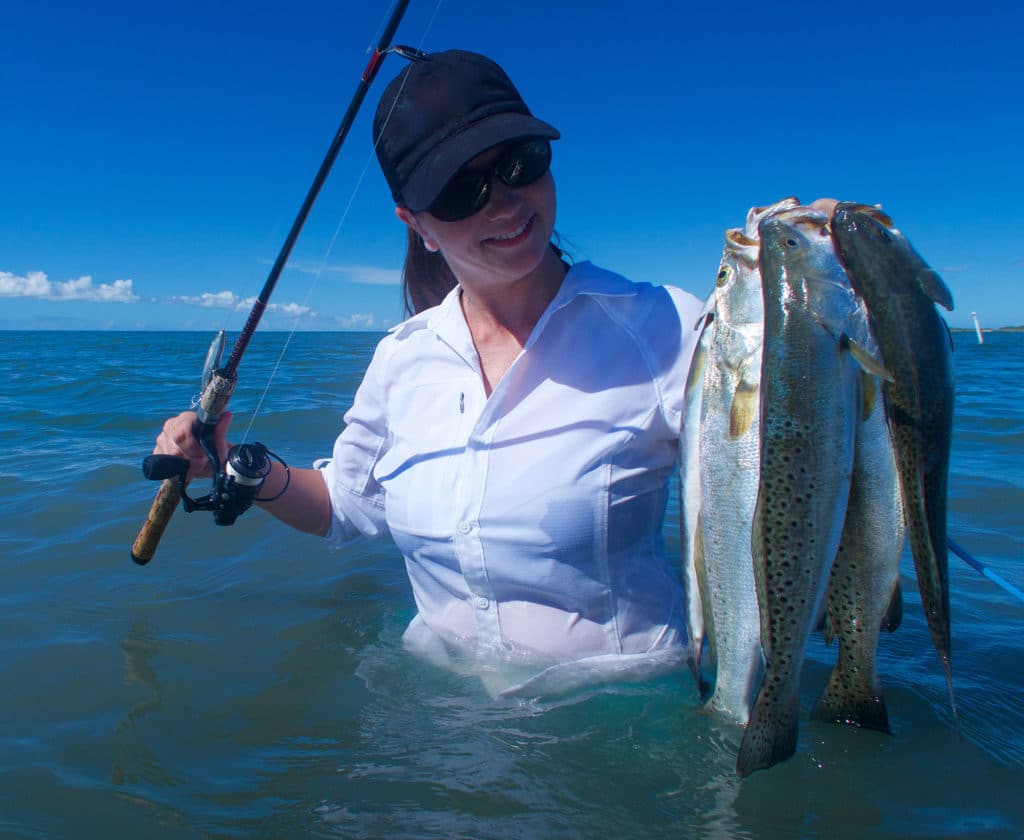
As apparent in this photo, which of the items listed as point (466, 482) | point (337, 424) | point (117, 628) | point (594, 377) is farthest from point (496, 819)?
point (337, 424)

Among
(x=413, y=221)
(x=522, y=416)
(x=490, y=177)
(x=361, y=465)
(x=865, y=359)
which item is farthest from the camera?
(x=361, y=465)

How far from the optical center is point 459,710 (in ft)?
9.52

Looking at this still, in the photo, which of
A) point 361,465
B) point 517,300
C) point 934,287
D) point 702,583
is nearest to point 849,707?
point 702,583

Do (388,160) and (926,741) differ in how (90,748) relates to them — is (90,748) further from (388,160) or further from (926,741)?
(926,741)

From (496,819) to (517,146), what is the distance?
7.13ft

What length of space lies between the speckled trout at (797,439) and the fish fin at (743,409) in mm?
60

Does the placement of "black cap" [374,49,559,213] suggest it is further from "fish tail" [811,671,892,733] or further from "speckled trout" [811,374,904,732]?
"fish tail" [811,671,892,733]

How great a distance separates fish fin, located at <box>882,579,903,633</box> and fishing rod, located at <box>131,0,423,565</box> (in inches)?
96.8

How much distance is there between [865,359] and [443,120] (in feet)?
4.80

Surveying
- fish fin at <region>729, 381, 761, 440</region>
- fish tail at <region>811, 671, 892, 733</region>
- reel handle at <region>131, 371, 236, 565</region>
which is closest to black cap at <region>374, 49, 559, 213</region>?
fish fin at <region>729, 381, 761, 440</region>

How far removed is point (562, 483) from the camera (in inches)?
93.3

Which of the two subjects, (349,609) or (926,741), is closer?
(926,741)

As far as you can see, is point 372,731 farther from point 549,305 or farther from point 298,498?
point 549,305

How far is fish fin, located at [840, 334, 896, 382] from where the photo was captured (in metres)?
1.73
